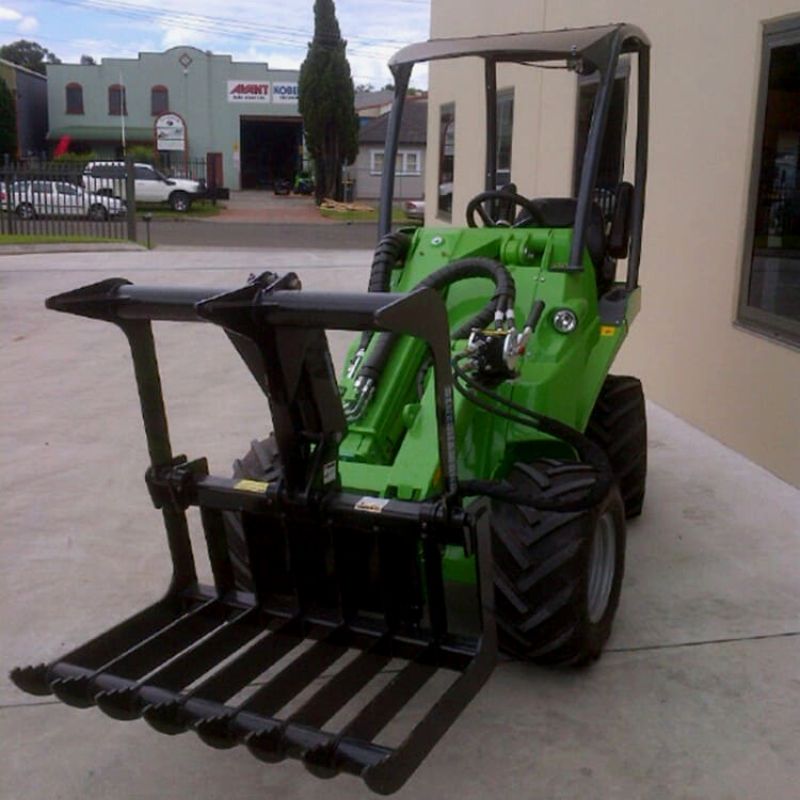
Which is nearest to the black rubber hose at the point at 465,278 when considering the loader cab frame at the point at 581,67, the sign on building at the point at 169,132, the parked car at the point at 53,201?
the loader cab frame at the point at 581,67

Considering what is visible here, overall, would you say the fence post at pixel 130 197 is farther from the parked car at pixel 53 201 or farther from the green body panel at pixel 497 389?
the green body panel at pixel 497 389

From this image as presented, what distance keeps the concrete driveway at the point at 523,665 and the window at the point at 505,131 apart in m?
4.32

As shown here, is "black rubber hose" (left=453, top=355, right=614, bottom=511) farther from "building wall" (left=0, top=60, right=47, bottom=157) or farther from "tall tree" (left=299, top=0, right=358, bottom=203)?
"building wall" (left=0, top=60, right=47, bottom=157)

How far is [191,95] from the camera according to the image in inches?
1930

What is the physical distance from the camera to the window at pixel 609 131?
6703mm

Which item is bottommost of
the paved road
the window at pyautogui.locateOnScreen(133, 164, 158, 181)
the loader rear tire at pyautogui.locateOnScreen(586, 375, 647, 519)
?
the paved road

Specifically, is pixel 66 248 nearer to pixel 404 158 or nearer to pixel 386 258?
pixel 386 258

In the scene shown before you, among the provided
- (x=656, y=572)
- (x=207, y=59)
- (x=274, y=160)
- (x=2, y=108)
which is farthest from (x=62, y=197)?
(x=274, y=160)

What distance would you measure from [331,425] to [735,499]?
2.99 metres

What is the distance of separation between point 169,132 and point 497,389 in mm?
42102

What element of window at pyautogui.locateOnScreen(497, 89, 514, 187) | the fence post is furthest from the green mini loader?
the fence post

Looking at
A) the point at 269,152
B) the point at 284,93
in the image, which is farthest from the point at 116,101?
the point at 284,93

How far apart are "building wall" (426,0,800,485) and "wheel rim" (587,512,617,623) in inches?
85.8

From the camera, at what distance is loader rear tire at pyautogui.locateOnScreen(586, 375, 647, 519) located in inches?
189
